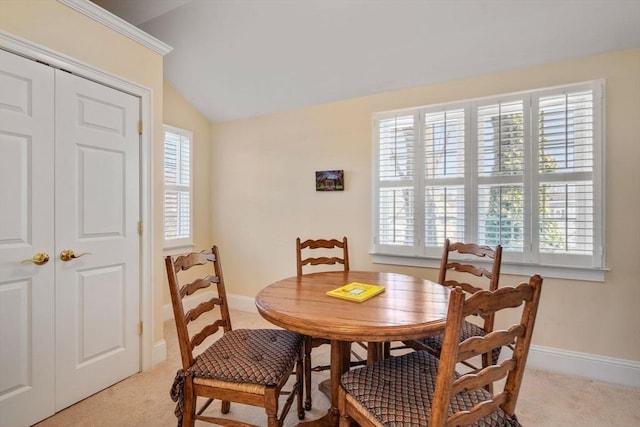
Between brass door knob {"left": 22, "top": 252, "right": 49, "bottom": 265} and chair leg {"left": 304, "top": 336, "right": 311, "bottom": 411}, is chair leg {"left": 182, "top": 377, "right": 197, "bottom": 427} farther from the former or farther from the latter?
brass door knob {"left": 22, "top": 252, "right": 49, "bottom": 265}

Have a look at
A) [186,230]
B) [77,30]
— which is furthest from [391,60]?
[186,230]

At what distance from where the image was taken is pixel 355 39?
2621 mm

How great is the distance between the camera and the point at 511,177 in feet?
8.30

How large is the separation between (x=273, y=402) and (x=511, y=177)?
238 cm

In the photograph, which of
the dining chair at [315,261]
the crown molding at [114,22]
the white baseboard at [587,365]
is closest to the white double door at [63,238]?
the crown molding at [114,22]

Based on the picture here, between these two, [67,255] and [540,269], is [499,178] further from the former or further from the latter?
[67,255]

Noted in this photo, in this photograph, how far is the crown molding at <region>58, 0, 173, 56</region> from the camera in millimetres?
1993

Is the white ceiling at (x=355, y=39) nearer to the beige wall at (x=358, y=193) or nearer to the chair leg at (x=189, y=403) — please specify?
the beige wall at (x=358, y=193)

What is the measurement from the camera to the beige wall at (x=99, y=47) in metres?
1.78

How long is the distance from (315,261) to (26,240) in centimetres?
182

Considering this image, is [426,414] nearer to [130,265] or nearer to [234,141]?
[130,265]

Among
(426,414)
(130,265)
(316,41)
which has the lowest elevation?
(426,414)

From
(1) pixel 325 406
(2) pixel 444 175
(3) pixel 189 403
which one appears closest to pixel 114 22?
(3) pixel 189 403

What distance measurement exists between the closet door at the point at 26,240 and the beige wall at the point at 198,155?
1.71 meters
